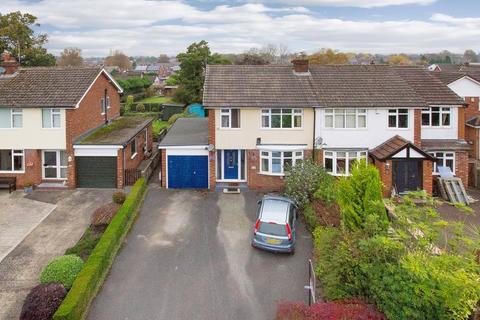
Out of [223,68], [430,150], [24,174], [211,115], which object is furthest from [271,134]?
[24,174]

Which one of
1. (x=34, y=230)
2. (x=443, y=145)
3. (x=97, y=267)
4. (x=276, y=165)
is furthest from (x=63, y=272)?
(x=443, y=145)

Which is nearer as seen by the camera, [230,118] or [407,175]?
[407,175]

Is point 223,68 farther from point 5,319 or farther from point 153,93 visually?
point 153,93

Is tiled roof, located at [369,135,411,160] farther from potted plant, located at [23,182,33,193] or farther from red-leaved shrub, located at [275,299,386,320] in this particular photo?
potted plant, located at [23,182,33,193]

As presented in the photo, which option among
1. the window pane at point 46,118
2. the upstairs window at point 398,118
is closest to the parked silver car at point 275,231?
the upstairs window at point 398,118

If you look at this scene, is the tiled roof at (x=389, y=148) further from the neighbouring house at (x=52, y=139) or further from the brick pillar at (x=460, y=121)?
the neighbouring house at (x=52, y=139)

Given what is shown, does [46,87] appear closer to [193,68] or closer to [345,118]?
[345,118]
